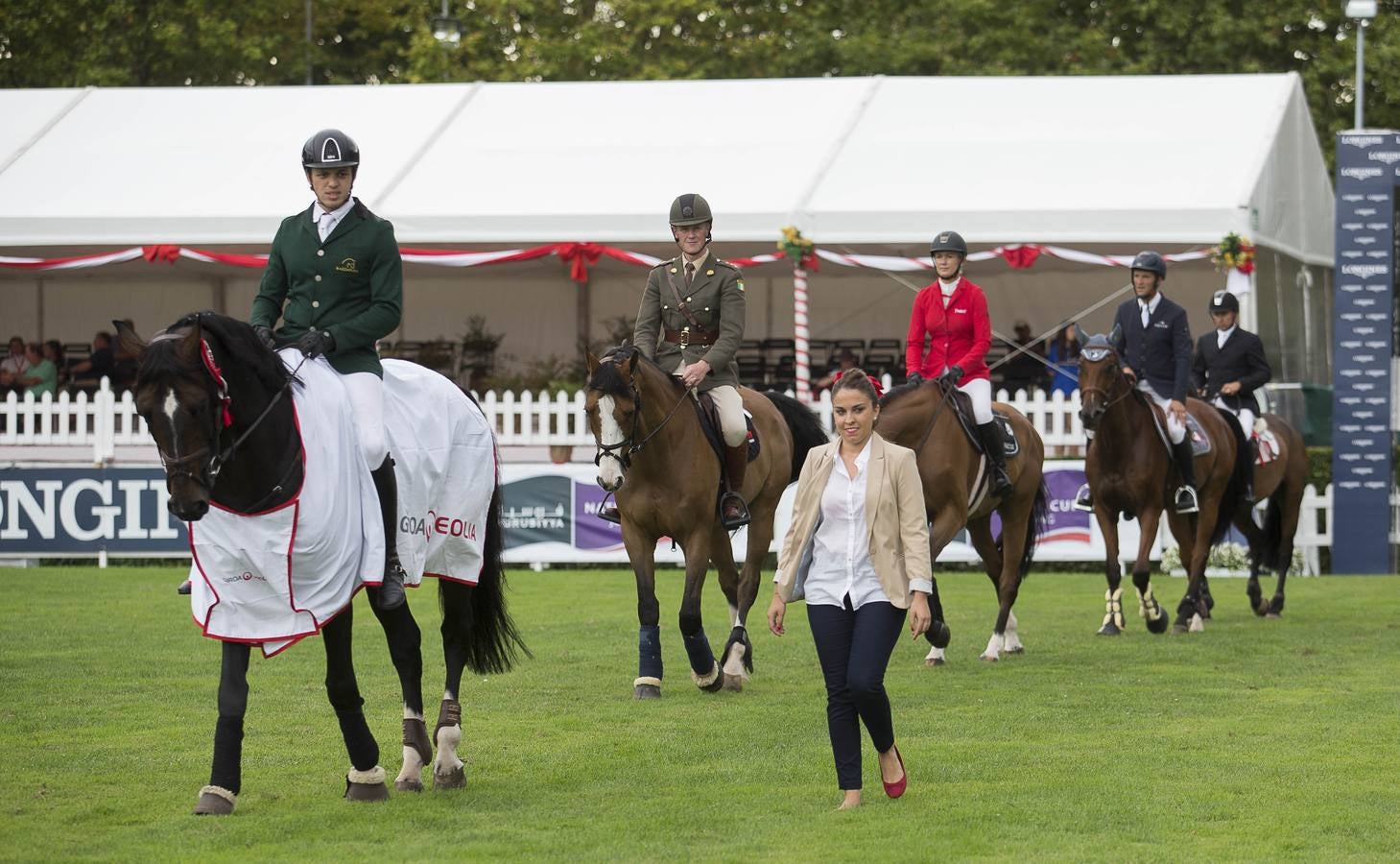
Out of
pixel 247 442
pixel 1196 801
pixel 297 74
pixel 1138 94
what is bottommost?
pixel 1196 801

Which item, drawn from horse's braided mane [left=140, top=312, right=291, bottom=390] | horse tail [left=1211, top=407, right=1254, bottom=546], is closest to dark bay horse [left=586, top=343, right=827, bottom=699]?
horse's braided mane [left=140, top=312, right=291, bottom=390]

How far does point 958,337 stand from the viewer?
12016mm

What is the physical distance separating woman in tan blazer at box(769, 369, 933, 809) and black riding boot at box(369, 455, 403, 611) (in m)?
1.55

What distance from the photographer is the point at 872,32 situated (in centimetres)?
3597

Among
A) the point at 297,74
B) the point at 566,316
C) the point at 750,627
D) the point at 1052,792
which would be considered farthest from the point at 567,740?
the point at 297,74

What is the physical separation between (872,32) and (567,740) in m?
29.1

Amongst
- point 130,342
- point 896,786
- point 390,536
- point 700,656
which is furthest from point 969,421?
point 130,342

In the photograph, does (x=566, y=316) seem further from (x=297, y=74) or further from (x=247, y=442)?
(x=247, y=442)

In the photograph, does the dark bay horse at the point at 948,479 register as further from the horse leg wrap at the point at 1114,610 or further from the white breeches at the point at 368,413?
the white breeches at the point at 368,413

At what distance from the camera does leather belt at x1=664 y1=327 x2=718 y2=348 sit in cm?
1073

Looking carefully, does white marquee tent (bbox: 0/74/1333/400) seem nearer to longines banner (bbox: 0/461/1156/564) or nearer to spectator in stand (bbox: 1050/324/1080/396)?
spectator in stand (bbox: 1050/324/1080/396)

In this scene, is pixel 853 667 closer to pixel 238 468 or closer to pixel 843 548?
pixel 843 548

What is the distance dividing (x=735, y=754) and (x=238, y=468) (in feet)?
9.02

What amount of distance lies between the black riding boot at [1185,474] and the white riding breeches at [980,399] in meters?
2.46
